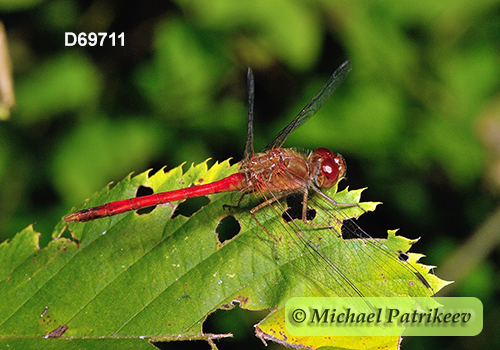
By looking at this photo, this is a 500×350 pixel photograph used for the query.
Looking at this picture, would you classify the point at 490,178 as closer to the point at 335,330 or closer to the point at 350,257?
the point at 350,257

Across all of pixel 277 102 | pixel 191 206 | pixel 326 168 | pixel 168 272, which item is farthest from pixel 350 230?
pixel 277 102

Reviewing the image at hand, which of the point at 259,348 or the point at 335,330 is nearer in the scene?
the point at 335,330

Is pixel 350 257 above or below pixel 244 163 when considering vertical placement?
below

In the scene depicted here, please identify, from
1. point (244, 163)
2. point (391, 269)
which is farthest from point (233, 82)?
point (391, 269)

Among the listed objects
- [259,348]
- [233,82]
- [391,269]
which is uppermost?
[233,82]

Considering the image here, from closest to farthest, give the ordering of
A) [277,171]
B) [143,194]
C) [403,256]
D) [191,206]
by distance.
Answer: [403,256], [191,206], [143,194], [277,171]

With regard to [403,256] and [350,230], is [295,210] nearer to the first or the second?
[350,230]
